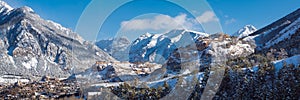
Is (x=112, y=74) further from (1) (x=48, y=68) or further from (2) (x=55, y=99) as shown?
(1) (x=48, y=68)

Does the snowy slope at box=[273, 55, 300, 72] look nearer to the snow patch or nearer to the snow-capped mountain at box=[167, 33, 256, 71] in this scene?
the snow-capped mountain at box=[167, 33, 256, 71]

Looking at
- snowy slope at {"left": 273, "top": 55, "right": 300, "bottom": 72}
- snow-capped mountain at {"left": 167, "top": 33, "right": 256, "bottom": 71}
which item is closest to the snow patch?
snow-capped mountain at {"left": 167, "top": 33, "right": 256, "bottom": 71}

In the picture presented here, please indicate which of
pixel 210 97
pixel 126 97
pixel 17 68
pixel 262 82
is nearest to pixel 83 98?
pixel 126 97

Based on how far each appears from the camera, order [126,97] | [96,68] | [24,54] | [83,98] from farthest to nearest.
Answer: [24,54] → [96,68] → [83,98] → [126,97]

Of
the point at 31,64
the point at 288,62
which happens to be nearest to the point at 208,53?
the point at 288,62

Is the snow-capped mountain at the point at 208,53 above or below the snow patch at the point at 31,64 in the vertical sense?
below

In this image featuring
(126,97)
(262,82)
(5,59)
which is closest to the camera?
(262,82)

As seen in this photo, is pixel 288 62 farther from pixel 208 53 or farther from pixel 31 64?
pixel 31 64

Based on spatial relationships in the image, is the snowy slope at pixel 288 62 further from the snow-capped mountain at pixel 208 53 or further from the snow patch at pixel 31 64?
the snow patch at pixel 31 64

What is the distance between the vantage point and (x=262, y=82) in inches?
816

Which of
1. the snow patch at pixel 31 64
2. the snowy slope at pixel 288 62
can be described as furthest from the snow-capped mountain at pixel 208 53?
the snow patch at pixel 31 64

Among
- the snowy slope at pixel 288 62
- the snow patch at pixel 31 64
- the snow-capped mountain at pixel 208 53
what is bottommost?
the snowy slope at pixel 288 62

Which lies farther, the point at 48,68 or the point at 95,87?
the point at 48,68

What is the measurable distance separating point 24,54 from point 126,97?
181m
